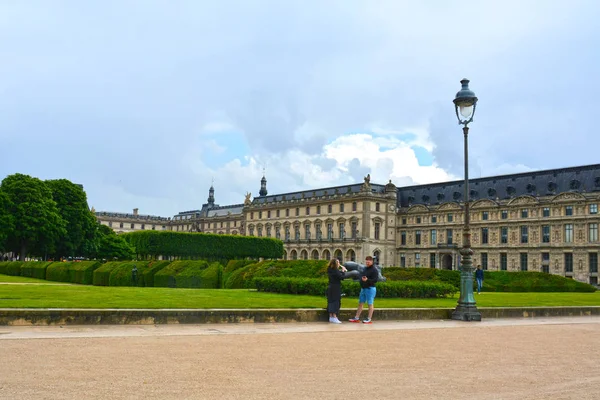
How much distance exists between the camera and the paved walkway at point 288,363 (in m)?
6.79

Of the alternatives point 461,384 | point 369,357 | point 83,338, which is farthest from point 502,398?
point 83,338

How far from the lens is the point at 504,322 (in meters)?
16.8

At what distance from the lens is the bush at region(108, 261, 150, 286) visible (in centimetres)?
3334

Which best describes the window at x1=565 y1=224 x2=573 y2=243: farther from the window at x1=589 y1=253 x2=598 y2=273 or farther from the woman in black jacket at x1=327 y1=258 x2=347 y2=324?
the woman in black jacket at x1=327 y1=258 x2=347 y2=324

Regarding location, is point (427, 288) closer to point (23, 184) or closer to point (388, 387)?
point (388, 387)

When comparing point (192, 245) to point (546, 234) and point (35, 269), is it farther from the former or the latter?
point (546, 234)

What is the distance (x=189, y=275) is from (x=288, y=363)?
22917 millimetres

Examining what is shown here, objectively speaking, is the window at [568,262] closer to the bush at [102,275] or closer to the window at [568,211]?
the window at [568,211]

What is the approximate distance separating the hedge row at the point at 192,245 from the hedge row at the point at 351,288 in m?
35.6

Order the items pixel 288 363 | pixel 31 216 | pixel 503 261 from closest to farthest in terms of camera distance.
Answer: pixel 288 363, pixel 31 216, pixel 503 261

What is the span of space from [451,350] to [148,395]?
588 cm

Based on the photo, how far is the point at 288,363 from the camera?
859 centimetres

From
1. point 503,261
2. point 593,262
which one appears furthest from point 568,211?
point 503,261

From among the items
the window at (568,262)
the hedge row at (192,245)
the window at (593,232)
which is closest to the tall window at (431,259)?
the window at (568,262)
